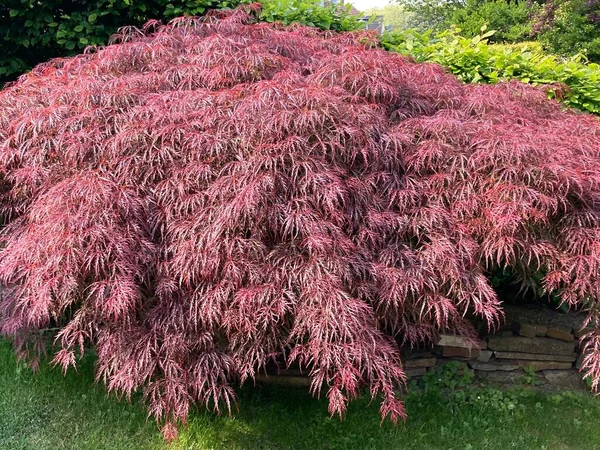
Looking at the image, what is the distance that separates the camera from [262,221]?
2.38 metres

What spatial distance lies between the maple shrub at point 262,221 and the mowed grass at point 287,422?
18.1 inches

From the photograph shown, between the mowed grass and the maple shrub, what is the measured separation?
459 millimetres

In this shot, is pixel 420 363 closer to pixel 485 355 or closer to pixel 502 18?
pixel 485 355

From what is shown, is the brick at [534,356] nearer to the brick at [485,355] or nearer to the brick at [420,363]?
the brick at [485,355]

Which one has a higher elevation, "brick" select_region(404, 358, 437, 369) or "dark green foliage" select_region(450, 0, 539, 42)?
"dark green foliage" select_region(450, 0, 539, 42)

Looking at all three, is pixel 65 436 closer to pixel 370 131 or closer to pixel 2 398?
pixel 2 398

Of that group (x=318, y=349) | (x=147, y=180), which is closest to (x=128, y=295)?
(x=147, y=180)

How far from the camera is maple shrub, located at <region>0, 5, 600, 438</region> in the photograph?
91.0 inches

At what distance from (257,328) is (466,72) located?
368cm

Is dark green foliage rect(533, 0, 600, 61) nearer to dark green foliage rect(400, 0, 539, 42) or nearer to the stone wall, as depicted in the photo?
dark green foliage rect(400, 0, 539, 42)

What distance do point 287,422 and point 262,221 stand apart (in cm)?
142

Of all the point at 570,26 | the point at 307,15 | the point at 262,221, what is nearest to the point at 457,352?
the point at 262,221

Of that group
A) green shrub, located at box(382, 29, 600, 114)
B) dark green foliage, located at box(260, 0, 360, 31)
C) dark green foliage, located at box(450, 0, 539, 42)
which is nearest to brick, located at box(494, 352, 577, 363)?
green shrub, located at box(382, 29, 600, 114)

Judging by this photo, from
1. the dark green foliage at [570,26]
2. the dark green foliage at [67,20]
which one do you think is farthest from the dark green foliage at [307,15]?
the dark green foliage at [570,26]
